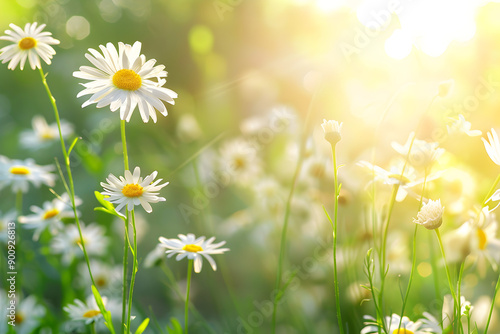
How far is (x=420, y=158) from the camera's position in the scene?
441 mm

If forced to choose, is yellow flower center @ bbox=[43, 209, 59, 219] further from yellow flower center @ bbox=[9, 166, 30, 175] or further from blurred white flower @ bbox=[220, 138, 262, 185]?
blurred white flower @ bbox=[220, 138, 262, 185]

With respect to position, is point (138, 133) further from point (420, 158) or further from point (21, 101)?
point (420, 158)

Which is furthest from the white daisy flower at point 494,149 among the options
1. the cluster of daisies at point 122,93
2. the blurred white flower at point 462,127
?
the cluster of daisies at point 122,93

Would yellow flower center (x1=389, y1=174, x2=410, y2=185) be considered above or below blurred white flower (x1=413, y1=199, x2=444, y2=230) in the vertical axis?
above

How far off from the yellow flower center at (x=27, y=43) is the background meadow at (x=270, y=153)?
0.22 meters

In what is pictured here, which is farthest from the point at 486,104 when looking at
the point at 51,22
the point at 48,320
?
the point at 51,22

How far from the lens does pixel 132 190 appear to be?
41 cm

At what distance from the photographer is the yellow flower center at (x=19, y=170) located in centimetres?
74

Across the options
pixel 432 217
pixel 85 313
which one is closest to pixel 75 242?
pixel 85 313

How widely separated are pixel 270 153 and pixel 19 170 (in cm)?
60

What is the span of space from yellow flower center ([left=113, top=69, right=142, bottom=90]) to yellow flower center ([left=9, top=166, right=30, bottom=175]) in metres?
0.41

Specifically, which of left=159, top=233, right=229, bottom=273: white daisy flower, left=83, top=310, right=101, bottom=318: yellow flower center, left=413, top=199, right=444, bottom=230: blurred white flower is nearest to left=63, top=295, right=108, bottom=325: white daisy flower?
left=83, top=310, right=101, bottom=318: yellow flower center

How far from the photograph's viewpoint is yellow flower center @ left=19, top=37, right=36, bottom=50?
472 mm

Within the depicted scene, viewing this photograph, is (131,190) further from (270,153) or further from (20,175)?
(270,153)
